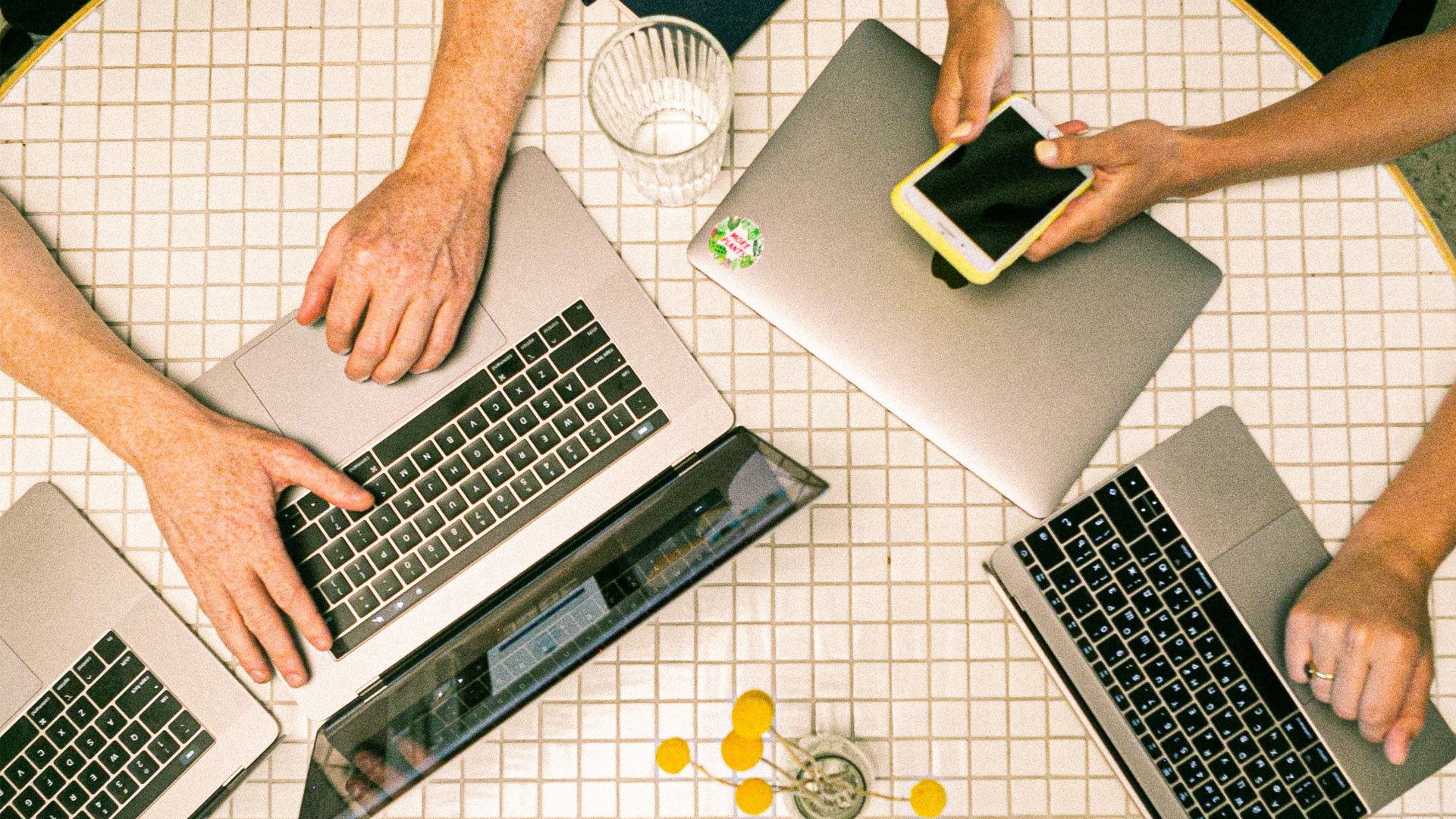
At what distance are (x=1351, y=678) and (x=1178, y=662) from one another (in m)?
0.16

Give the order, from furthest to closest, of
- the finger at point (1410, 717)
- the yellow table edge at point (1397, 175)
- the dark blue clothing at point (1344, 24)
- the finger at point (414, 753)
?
the dark blue clothing at point (1344, 24)
the yellow table edge at point (1397, 175)
the finger at point (1410, 717)
the finger at point (414, 753)

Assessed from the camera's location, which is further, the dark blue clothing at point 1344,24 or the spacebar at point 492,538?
the dark blue clothing at point 1344,24

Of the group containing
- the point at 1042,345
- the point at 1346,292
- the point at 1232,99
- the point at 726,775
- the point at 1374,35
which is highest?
the point at 1374,35

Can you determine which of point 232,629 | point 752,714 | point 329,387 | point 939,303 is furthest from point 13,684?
point 939,303

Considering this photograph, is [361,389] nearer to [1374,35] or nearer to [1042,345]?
[1042,345]

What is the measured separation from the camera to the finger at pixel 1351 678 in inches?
35.4

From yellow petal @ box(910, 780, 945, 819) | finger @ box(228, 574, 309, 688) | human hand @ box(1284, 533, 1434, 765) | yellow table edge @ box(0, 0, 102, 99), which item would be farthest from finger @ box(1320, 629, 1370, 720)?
yellow table edge @ box(0, 0, 102, 99)

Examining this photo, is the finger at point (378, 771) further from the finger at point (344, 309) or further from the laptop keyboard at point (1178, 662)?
the laptop keyboard at point (1178, 662)

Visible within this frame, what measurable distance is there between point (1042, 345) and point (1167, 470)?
0.63ft

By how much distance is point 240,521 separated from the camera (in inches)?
37.3

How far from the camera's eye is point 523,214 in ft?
3.31

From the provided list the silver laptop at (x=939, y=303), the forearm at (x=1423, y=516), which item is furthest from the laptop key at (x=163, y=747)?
the forearm at (x=1423, y=516)

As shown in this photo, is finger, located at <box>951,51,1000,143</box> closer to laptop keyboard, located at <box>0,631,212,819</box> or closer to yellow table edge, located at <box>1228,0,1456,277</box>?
yellow table edge, located at <box>1228,0,1456,277</box>

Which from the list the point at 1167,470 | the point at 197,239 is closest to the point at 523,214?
the point at 197,239
